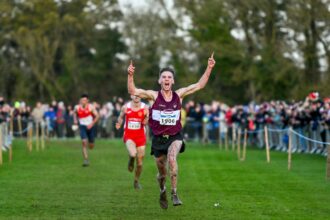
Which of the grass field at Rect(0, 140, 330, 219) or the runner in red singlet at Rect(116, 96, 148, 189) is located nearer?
the grass field at Rect(0, 140, 330, 219)

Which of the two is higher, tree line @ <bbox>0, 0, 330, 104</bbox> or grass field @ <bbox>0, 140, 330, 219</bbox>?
tree line @ <bbox>0, 0, 330, 104</bbox>

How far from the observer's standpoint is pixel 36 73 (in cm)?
7238

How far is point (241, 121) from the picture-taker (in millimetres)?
43281

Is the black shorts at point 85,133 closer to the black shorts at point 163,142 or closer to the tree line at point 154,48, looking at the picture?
the black shorts at point 163,142

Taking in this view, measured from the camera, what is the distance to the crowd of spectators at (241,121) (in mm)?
32938

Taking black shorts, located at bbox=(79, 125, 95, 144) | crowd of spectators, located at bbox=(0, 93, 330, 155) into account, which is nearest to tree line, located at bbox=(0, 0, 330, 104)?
crowd of spectators, located at bbox=(0, 93, 330, 155)

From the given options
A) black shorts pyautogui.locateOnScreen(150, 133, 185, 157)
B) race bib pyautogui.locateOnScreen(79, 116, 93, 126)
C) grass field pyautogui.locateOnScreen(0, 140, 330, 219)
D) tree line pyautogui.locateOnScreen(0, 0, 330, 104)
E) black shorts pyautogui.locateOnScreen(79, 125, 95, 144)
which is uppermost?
tree line pyautogui.locateOnScreen(0, 0, 330, 104)

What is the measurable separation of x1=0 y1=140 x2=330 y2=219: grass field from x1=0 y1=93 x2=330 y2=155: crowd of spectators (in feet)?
9.10

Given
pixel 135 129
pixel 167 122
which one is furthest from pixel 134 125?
pixel 167 122

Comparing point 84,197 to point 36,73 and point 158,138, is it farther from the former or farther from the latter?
point 36,73

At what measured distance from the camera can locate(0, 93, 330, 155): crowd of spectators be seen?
3294 centimetres

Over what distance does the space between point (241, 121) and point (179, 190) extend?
24.3 meters

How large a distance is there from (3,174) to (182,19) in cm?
4529

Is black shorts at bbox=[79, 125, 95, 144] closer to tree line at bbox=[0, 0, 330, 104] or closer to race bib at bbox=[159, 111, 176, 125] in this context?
race bib at bbox=[159, 111, 176, 125]
